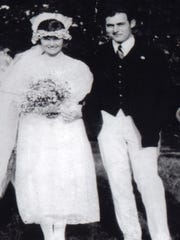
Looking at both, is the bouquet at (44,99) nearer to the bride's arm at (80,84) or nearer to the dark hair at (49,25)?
the bride's arm at (80,84)

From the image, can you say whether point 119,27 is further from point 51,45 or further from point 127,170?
point 127,170

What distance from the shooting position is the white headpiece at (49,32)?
5.41 metres

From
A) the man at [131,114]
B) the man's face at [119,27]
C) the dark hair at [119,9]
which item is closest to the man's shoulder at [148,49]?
the man at [131,114]

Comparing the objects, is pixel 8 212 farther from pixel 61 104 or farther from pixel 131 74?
pixel 131 74

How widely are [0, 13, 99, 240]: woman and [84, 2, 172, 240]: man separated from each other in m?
0.21

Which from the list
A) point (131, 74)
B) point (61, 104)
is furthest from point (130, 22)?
point (61, 104)

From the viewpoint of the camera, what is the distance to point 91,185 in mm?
5445

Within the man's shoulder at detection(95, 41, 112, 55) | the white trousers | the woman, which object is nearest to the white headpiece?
the woman

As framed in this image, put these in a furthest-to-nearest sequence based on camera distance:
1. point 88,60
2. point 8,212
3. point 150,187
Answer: point 8,212 < point 88,60 < point 150,187

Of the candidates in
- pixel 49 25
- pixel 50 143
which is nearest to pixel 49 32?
pixel 49 25

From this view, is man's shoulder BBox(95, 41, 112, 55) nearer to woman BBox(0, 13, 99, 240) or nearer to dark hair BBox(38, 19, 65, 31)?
woman BBox(0, 13, 99, 240)

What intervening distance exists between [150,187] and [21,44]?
74.1 inches

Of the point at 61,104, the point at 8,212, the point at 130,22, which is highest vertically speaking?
the point at 130,22

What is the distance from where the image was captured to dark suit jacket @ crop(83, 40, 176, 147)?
5.32 m
